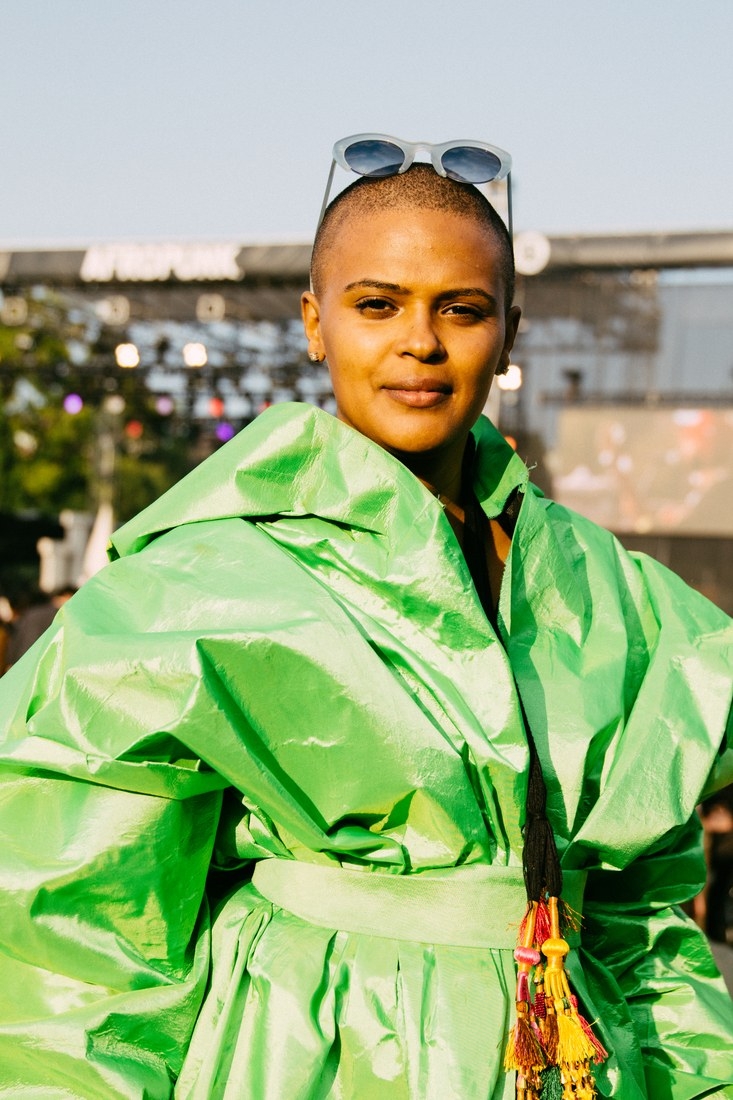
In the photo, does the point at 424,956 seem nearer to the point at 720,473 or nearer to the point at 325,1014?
the point at 325,1014

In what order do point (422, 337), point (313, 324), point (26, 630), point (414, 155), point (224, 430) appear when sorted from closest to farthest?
1. point (422, 337)
2. point (414, 155)
3. point (313, 324)
4. point (26, 630)
5. point (224, 430)

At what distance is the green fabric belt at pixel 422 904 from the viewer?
1.30 meters

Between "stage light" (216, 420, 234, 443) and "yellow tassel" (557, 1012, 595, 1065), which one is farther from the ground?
"stage light" (216, 420, 234, 443)

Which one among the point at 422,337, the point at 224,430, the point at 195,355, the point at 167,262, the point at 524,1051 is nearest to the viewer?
the point at 524,1051

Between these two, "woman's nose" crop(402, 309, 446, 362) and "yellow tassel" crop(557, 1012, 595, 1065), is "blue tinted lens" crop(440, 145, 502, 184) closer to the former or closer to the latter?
"woman's nose" crop(402, 309, 446, 362)

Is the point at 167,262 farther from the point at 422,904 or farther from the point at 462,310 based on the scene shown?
the point at 422,904

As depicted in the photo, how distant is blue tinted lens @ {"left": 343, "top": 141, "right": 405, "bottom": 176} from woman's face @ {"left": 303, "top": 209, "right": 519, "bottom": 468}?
0.08 metres

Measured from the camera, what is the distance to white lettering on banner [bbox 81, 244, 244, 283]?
35.1ft

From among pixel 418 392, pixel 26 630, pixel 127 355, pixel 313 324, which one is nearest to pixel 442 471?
pixel 418 392

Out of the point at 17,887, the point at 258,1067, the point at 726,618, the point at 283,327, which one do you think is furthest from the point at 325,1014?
the point at 283,327

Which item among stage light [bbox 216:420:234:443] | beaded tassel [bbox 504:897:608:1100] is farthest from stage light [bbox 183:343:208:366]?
beaded tassel [bbox 504:897:608:1100]

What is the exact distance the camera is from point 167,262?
10750 millimetres

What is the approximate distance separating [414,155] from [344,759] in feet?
2.58

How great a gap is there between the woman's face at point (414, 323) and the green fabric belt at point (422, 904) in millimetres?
525
